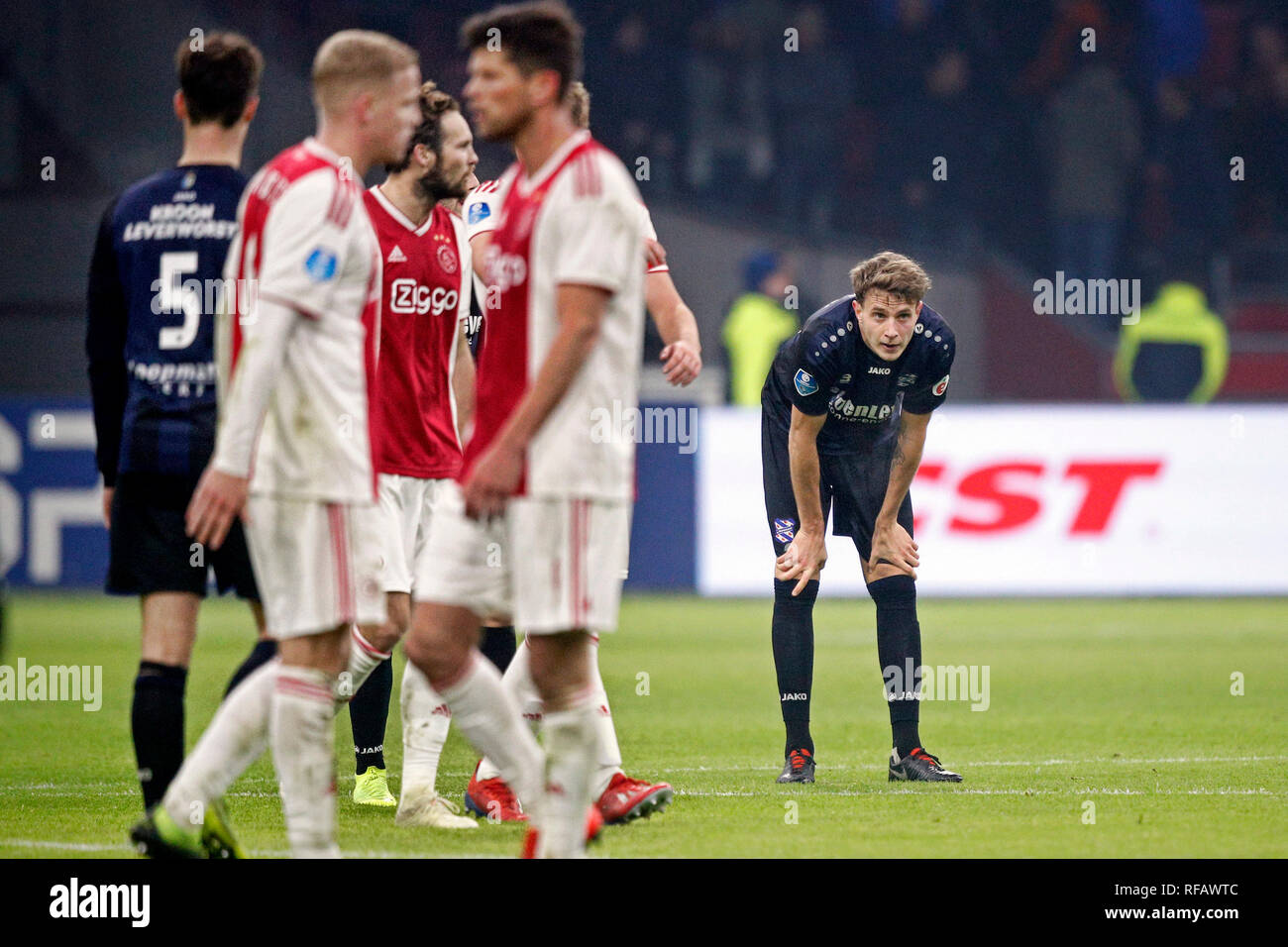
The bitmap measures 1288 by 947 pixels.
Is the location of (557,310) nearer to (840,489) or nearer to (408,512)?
(408,512)

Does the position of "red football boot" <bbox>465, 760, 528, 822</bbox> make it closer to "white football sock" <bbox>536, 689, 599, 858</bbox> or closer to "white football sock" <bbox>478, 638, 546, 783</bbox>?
"white football sock" <bbox>478, 638, 546, 783</bbox>

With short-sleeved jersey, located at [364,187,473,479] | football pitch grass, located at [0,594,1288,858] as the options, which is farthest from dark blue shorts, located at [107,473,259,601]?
short-sleeved jersey, located at [364,187,473,479]

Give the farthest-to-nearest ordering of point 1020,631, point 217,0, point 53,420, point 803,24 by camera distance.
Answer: point 803,24, point 217,0, point 53,420, point 1020,631

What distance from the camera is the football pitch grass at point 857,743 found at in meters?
5.17

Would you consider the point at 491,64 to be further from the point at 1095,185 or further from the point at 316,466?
A: the point at 1095,185

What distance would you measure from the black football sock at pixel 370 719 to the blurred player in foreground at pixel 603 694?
0.42 m

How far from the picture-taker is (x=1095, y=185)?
1781 centimetres

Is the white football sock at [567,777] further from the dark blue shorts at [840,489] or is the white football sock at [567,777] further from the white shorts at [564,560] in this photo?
the dark blue shorts at [840,489]

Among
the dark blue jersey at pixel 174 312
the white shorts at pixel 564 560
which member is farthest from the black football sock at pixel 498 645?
the white shorts at pixel 564 560

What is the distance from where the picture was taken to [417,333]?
584cm

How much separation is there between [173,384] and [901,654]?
10.2ft

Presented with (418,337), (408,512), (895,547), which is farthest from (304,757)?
(895,547)

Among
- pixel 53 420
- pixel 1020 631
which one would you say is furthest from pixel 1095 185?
pixel 53 420
